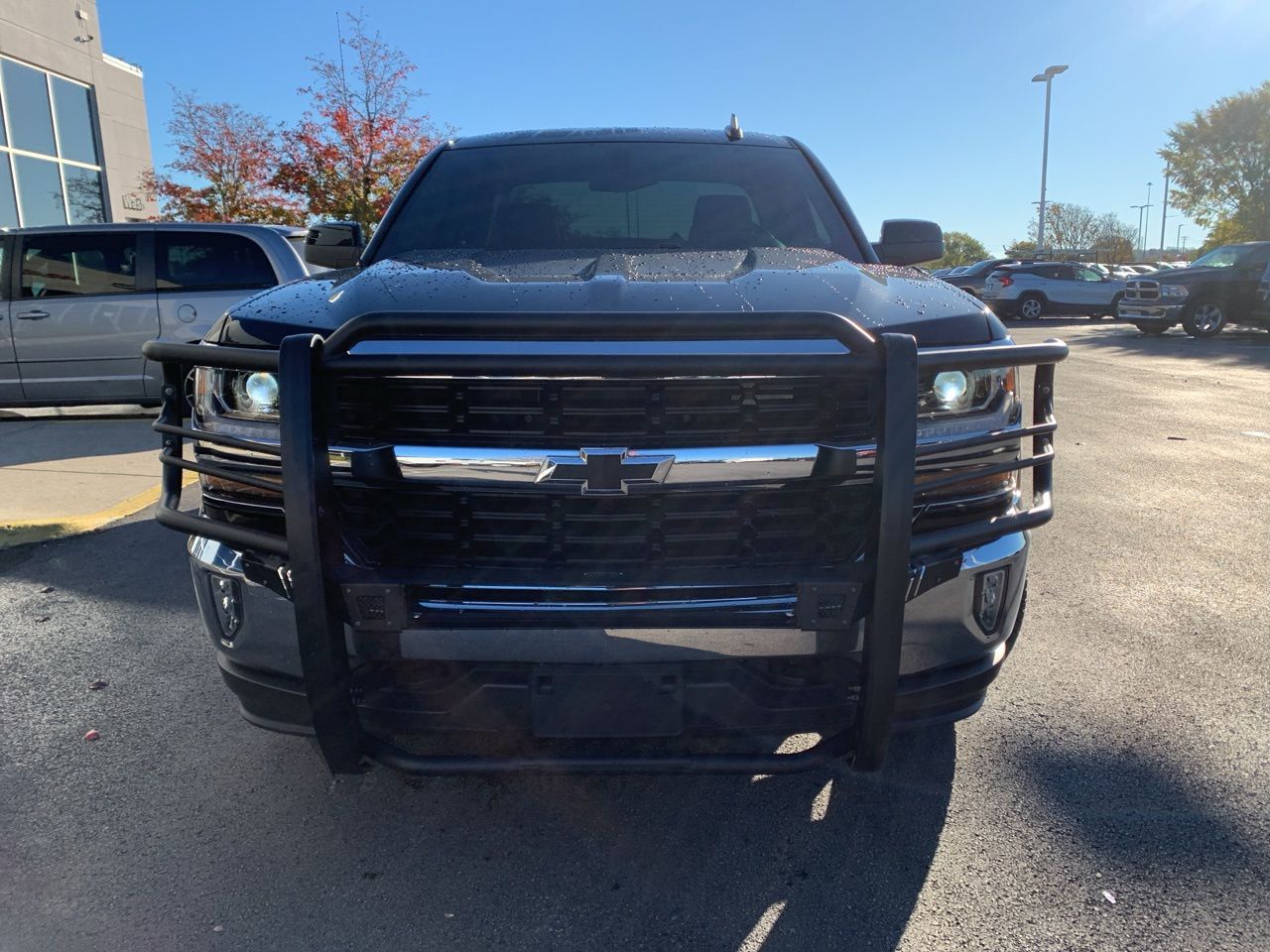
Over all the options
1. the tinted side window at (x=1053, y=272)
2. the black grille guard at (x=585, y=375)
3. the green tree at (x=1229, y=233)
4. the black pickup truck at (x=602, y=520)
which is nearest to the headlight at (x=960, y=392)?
the black pickup truck at (x=602, y=520)

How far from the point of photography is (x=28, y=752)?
283cm

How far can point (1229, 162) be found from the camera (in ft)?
126

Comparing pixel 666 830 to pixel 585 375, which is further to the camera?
pixel 666 830

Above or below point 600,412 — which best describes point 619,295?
above

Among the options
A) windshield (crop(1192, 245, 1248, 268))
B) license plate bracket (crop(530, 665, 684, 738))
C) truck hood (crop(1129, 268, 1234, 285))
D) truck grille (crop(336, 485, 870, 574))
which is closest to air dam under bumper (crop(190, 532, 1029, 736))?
license plate bracket (crop(530, 665, 684, 738))

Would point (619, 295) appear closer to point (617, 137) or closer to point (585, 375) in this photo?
point (585, 375)

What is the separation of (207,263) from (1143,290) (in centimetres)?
1696

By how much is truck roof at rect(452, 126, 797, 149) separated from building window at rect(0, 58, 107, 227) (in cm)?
1536

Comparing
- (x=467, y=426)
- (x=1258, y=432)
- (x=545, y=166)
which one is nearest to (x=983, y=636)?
(x=467, y=426)

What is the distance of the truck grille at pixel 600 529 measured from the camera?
1.94m

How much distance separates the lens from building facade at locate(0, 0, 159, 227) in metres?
15.9

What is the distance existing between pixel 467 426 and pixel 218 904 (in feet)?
4.18

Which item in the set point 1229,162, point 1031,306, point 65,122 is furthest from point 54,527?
point 1229,162

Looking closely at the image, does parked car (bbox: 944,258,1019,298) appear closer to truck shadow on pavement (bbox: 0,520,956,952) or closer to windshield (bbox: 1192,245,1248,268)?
windshield (bbox: 1192,245,1248,268)
